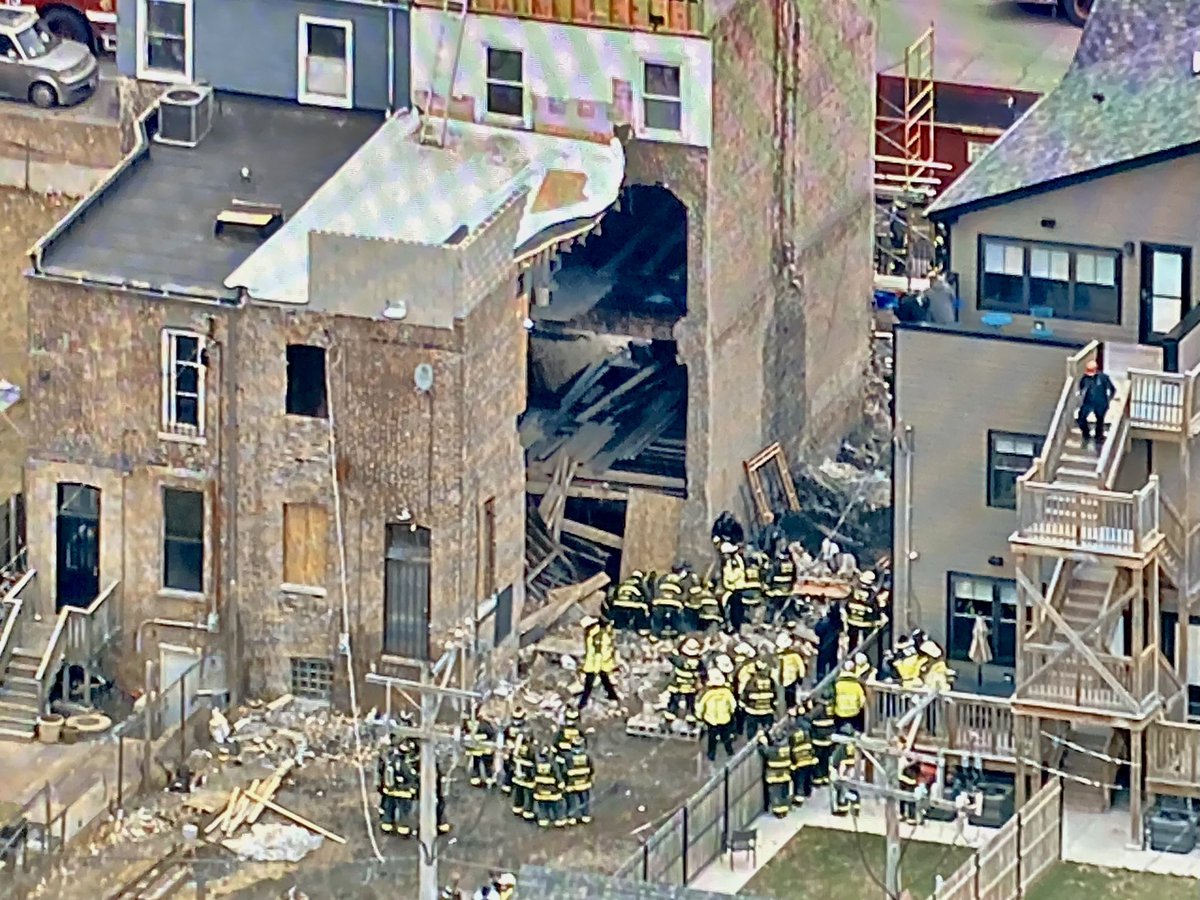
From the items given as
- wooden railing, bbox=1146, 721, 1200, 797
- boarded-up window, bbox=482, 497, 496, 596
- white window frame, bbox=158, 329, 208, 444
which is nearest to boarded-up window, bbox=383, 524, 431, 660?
boarded-up window, bbox=482, 497, 496, 596

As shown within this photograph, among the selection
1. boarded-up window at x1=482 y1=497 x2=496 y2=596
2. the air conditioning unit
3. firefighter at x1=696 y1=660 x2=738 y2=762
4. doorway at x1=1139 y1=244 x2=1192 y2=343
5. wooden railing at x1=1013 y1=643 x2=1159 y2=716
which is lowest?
firefighter at x1=696 y1=660 x2=738 y2=762

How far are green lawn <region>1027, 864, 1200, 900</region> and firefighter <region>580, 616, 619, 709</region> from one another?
833 cm

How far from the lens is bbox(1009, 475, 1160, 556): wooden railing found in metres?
82.5

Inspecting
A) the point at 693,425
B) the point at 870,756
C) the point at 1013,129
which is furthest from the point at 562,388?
the point at 870,756

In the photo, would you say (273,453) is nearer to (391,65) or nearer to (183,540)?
(183,540)

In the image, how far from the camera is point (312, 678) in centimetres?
8944

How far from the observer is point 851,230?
9850 centimetres

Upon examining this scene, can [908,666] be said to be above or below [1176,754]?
above

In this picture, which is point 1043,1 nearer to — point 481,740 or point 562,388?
point 562,388

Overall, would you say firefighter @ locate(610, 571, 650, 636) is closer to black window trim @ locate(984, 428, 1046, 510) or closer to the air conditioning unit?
black window trim @ locate(984, 428, 1046, 510)

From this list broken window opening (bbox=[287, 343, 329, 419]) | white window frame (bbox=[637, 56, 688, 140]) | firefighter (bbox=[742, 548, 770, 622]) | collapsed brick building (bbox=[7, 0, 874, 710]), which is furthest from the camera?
white window frame (bbox=[637, 56, 688, 140])

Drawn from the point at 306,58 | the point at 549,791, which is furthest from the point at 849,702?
the point at 306,58

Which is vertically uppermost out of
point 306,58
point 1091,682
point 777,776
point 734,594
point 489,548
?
point 306,58

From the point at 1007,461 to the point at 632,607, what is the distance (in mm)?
7227
